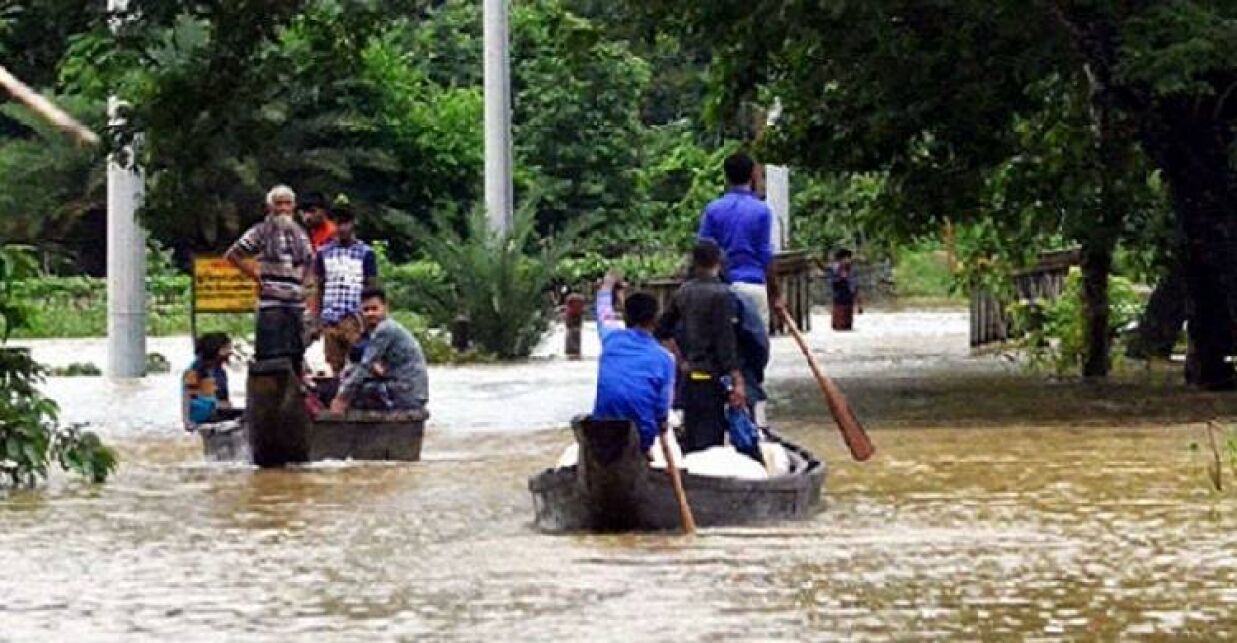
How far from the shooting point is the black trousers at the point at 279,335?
69.1 ft

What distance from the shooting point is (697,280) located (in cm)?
1705

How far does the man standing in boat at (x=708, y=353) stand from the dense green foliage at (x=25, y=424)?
415 centimetres

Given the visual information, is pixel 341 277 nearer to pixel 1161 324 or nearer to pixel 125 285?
pixel 125 285

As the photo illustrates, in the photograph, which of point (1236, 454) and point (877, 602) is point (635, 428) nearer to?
point (877, 602)

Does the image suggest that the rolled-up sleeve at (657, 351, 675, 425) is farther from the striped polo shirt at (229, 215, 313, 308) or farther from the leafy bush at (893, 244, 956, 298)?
the leafy bush at (893, 244, 956, 298)

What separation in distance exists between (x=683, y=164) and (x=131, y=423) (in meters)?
45.7

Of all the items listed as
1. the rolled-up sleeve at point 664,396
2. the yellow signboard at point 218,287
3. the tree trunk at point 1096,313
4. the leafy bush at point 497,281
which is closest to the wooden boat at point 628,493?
A: the rolled-up sleeve at point 664,396

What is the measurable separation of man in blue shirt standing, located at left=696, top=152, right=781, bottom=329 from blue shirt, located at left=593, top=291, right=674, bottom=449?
2.32 metres

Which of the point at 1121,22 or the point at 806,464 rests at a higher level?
the point at 1121,22

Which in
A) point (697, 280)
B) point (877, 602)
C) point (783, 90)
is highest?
point (783, 90)

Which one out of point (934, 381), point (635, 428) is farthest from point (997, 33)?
point (635, 428)

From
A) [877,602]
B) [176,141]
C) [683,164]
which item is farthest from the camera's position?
[683,164]

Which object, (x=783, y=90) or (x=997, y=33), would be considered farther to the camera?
(x=783, y=90)

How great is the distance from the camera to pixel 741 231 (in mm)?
18344
